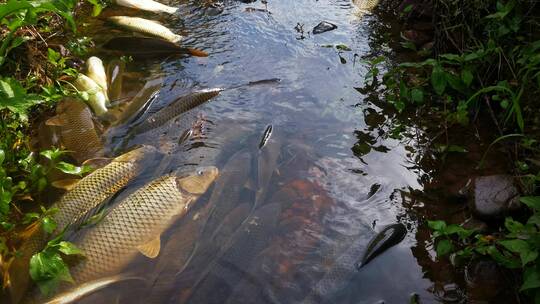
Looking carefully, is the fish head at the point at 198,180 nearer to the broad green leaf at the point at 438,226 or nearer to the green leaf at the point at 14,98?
the green leaf at the point at 14,98

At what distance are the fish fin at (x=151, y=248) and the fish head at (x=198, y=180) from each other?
0.51 meters

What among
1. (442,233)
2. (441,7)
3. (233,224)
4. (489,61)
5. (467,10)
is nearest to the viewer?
(442,233)

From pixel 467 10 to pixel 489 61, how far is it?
0.75m

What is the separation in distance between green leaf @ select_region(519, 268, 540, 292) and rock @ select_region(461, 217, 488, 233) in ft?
1.91

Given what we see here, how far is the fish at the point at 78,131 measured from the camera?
387 centimetres

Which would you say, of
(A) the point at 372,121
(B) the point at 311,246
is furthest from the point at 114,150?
(A) the point at 372,121

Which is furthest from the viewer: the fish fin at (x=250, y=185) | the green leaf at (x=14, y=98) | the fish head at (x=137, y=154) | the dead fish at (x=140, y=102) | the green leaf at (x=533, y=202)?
the dead fish at (x=140, y=102)

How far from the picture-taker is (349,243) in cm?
308

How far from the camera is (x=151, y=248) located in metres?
3.04

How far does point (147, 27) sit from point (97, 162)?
294cm

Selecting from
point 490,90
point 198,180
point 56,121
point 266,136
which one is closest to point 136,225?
point 198,180

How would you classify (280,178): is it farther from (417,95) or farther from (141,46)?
(141,46)

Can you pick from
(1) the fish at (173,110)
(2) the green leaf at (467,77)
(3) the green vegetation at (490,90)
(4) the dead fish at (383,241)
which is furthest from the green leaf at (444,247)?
(1) the fish at (173,110)

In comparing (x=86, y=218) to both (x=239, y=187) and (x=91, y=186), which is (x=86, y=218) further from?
(x=239, y=187)
